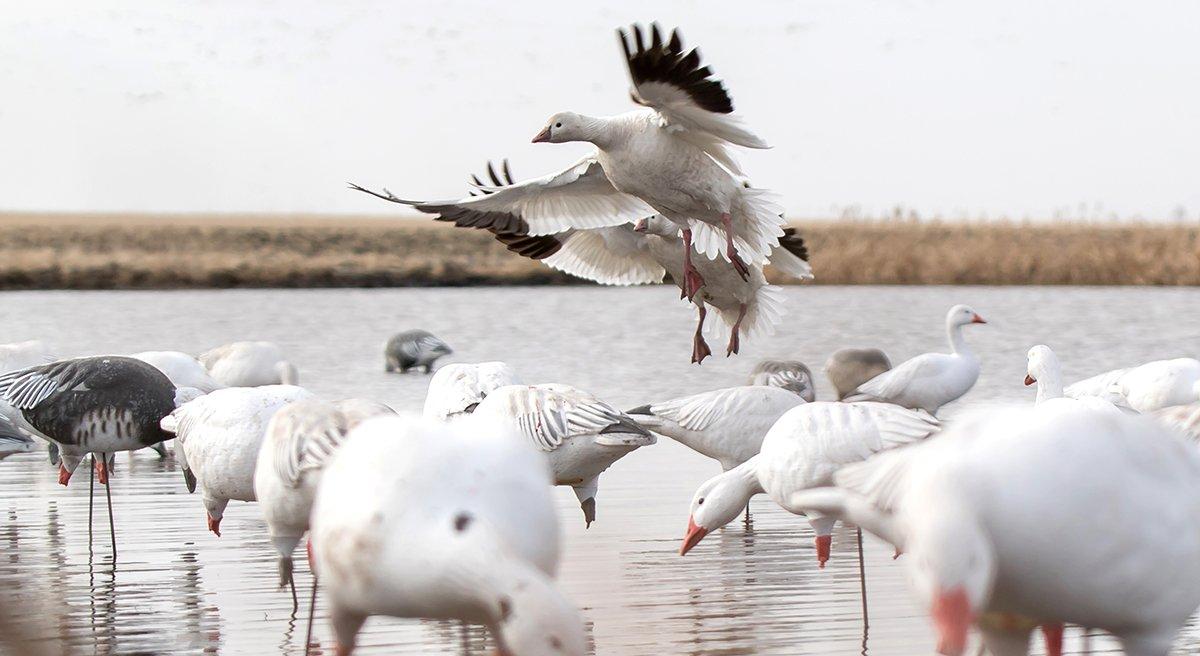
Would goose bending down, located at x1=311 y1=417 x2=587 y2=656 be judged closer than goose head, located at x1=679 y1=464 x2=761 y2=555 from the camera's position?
Yes

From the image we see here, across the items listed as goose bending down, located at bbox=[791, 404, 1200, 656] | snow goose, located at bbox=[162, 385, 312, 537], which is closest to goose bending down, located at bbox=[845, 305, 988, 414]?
snow goose, located at bbox=[162, 385, 312, 537]

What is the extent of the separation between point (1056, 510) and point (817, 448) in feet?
9.21

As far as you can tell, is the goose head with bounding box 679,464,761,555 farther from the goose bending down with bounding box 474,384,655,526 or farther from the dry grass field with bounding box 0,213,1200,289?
the dry grass field with bounding box 0,213,1200,289

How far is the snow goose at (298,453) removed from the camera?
5.55 m

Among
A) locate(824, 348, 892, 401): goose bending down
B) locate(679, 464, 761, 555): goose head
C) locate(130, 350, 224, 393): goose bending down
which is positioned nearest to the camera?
locate(679, 464, 761, 555): goose head

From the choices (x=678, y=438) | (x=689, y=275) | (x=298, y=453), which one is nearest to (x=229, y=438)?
(x=298, y=453)

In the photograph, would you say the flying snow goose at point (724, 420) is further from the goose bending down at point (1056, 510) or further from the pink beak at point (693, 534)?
the goose bending down at point (1056, 510)

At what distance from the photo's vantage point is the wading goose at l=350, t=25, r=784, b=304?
10.6 m

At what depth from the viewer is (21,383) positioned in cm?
882

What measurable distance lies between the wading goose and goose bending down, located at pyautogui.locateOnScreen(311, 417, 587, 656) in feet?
20.8

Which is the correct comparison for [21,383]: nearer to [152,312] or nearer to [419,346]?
[419,346]

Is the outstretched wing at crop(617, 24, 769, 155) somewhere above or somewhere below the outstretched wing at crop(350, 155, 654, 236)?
above

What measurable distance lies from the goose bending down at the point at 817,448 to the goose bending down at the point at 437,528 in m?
2.47

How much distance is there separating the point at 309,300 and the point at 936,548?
38.2 metres
